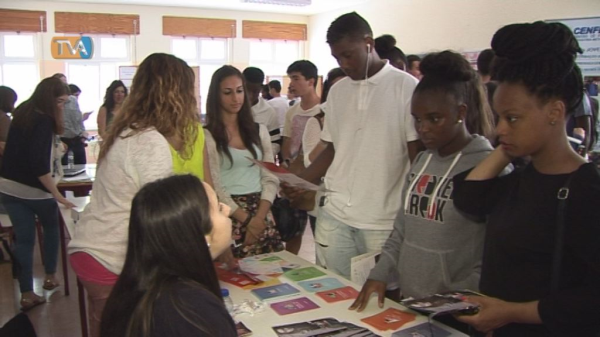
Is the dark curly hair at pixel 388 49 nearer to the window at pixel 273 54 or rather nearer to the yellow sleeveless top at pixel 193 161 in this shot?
the yellow sleeveless top at pixel 193 161

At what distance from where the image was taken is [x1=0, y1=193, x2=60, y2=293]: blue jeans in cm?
335

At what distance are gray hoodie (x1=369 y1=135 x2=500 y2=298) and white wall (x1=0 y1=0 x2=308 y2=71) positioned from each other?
9.47m

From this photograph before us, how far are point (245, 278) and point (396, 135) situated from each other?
781mm

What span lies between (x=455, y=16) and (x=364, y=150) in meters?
6.34

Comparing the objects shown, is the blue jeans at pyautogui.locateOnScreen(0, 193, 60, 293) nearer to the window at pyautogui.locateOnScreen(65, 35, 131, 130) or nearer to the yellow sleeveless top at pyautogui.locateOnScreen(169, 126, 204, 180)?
the yellow sleeveless top at pyautogui.locateOnScreen(169, 126, 204, 180)

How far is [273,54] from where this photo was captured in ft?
38.1

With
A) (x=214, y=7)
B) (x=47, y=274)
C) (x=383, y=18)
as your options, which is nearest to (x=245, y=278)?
(x=47, y=274)

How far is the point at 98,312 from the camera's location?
1.75 metres

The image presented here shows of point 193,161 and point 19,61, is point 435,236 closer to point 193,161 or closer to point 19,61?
point 193,161

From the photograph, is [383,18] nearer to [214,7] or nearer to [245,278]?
[214,7]

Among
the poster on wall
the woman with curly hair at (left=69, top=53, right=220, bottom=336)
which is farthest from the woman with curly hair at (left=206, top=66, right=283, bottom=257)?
the poster on wall

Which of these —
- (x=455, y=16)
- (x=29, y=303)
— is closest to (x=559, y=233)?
(x=29, y=303)

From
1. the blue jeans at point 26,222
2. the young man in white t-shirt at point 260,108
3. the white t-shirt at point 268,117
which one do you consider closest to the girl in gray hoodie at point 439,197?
the blue jeans at point 26,222

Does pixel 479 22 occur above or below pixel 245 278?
above
